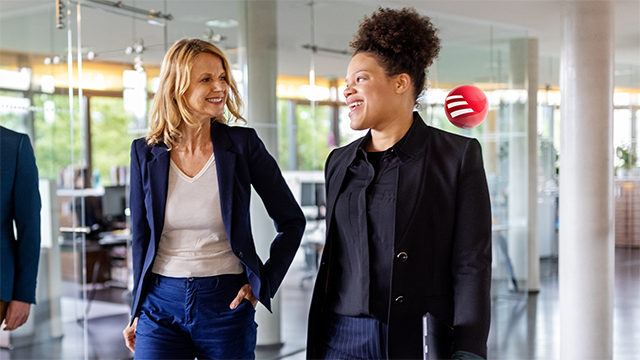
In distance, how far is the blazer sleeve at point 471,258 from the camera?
59.5 inches

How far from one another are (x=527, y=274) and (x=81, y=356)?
5.08m

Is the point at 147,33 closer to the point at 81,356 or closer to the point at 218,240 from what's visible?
the point at 81,356

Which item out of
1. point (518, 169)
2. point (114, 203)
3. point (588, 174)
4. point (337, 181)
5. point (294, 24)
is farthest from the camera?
point (114, 203)

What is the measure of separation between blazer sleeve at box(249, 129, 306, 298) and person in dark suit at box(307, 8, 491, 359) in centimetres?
51

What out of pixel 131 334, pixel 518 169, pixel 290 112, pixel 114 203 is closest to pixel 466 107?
pixel 131 334

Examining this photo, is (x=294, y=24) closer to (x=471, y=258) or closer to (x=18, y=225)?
(x=18, y=225)

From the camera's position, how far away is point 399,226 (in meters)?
1.55

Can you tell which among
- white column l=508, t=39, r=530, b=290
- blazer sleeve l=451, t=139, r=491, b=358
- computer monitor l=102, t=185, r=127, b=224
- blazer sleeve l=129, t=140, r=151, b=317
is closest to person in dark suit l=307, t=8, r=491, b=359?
blazer sleeve l=451, t=139, r=491, b=358

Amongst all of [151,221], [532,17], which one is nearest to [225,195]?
[151,221]

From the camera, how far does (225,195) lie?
6.52 ft

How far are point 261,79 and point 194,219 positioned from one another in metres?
3.36

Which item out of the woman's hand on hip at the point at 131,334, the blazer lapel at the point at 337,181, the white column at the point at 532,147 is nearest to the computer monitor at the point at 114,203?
the white column at the point at 532,147

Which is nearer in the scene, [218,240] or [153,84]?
[218,240]

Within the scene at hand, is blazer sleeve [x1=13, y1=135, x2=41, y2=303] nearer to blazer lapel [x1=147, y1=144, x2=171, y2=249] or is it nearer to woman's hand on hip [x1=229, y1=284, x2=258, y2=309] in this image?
blazer lapel [x1=147, y1=144, x2=171, y2=249]
